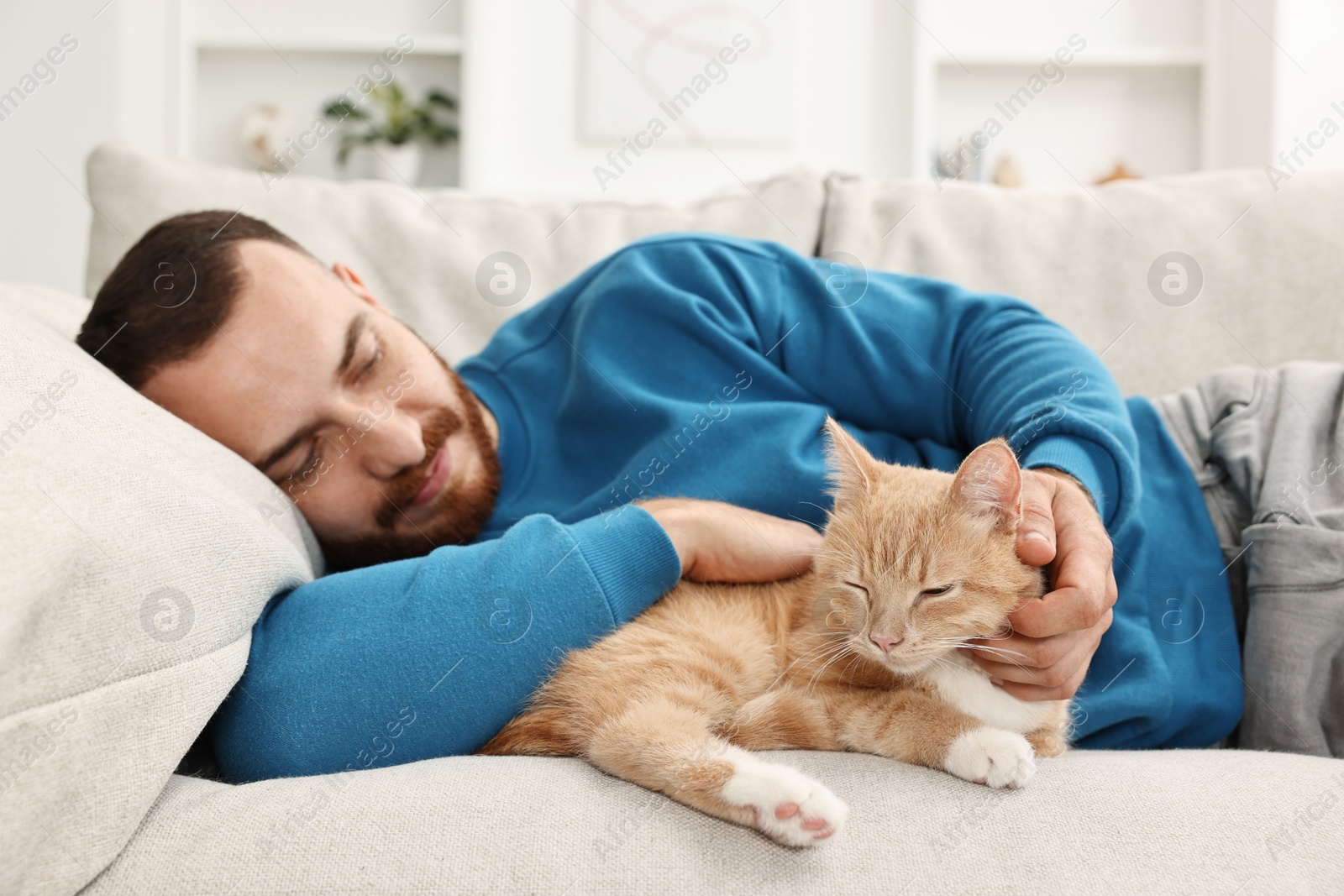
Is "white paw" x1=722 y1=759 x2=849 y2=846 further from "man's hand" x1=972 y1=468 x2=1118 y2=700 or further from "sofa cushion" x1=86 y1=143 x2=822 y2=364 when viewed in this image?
"sofa cushion" x1=86 y1=143 x2=822 y2=364

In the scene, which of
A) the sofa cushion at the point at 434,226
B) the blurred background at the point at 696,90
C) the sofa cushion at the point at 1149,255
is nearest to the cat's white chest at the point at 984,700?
the sofa cushion at the point at 1149,255

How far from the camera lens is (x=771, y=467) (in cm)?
139

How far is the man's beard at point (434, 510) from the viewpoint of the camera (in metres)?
1.50

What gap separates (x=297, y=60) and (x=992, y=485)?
366 cm

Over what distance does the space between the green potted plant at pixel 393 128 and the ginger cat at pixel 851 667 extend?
294cm

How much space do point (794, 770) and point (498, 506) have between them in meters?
0.83

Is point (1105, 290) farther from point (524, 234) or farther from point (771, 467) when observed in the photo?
point (524, 234)

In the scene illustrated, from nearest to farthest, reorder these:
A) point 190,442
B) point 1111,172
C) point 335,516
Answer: point 190,442
point 335,516
point 1111,172

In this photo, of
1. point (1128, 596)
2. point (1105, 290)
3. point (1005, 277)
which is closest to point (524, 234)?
point (1005, 277)

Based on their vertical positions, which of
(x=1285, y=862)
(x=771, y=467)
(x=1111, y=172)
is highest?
(x=1111, y=172)

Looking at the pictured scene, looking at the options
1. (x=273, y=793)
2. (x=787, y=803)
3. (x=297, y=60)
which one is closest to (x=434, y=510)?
(x=273, y=793)

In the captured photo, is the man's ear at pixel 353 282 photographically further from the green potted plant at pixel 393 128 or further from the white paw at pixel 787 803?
the green potted plant at pixel 393 128

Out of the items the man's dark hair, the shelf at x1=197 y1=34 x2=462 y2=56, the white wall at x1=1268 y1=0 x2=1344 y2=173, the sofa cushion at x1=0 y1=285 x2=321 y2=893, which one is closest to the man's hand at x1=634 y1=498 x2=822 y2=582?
the sofa cushion at x1=0 y1=285 x2=321 y2=893

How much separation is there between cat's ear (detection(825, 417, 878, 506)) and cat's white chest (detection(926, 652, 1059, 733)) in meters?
0.26
